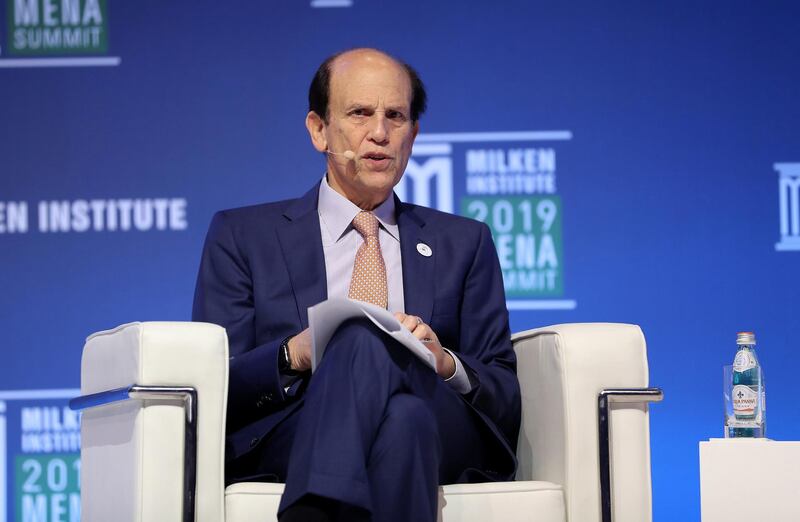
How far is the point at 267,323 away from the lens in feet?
8.79

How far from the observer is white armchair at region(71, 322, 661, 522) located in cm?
221

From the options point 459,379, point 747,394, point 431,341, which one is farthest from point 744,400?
point 431,341

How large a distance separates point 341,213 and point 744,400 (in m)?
0.98

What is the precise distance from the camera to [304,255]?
274 centimetres

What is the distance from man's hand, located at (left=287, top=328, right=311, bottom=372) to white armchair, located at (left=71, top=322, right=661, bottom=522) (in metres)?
0.17

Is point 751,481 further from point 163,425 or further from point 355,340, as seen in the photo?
point 163,425

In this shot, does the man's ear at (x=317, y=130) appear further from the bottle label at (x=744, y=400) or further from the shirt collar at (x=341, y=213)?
the bottle label at (x=744, y=400)

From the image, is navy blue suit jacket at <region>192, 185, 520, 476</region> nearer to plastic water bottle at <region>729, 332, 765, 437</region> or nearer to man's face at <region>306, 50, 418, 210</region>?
man's face at <region>306, 50, 418, 210</region>

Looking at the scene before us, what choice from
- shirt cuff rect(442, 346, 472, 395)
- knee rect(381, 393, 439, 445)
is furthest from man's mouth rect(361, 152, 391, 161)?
knee rect(381, 393, 439, 445)

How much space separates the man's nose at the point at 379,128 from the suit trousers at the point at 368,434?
0.73 m

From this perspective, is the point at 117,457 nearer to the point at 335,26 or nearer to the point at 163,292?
the point at 163,292

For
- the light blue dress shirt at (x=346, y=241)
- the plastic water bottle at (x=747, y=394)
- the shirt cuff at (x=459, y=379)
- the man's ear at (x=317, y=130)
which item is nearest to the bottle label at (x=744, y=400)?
the plastic water bottle at (x=747, y=394)

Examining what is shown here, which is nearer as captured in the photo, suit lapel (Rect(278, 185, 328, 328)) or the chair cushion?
the chair cushion

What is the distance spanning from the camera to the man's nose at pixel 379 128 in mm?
2787
